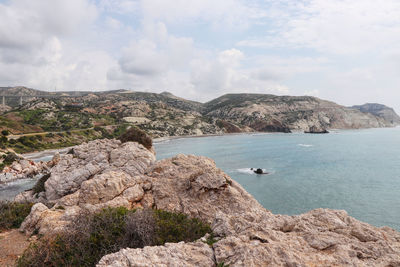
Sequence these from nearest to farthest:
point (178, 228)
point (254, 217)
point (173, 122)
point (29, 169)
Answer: point (254, 217) → point (178, 228) → point (29, 169) → point (173, 122)

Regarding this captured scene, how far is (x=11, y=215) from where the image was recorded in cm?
1536

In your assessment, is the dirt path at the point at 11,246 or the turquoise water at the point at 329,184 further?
the turquoise water at the point at 329,184

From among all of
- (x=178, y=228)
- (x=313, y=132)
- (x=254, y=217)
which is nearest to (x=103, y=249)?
(x=178, y=228)

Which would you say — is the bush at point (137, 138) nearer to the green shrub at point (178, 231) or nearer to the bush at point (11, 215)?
the bush at point (11, 215)

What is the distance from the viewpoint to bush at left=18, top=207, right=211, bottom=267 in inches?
331

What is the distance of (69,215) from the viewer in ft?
42.2

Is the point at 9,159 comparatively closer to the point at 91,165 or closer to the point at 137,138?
the point at 137,138

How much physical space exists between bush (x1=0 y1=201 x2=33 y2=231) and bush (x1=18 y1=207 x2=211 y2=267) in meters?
7.39

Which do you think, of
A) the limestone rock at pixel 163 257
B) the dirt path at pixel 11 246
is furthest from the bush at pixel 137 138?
the limestone rock at pixel 163 257

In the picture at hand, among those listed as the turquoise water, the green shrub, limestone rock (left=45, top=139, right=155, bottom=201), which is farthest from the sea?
the green shrub

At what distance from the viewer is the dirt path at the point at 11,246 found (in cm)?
1061

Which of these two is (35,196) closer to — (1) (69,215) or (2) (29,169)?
(1) (69,215)

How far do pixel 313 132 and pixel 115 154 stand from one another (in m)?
191

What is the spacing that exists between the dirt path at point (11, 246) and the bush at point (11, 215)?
1034 mm
